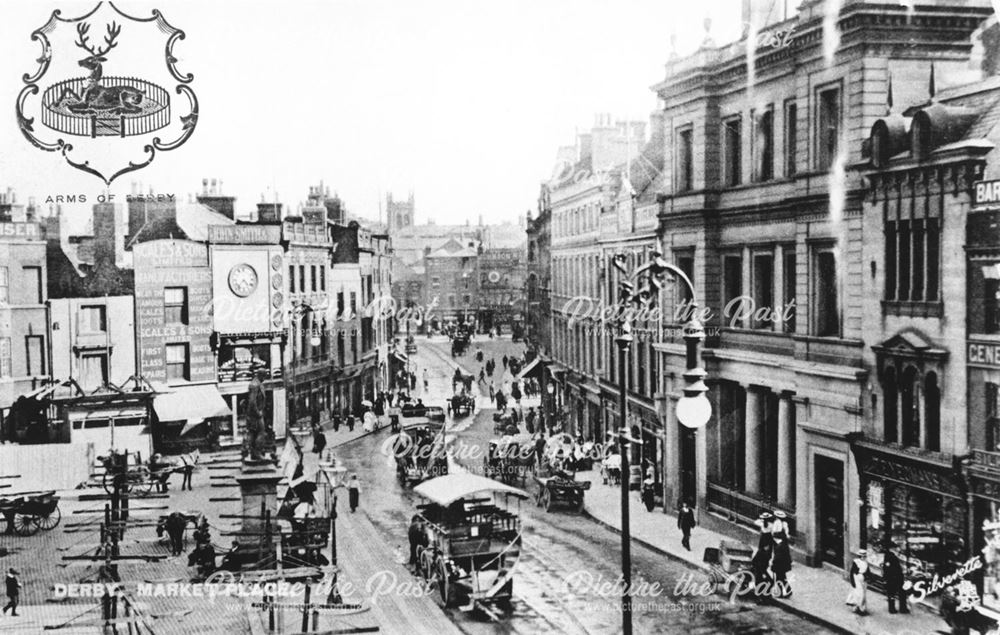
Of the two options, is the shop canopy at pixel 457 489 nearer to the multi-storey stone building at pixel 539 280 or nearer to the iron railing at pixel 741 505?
the iron railing at pixel 741 505

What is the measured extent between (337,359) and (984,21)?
29.4m

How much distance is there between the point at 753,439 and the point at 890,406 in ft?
14.2

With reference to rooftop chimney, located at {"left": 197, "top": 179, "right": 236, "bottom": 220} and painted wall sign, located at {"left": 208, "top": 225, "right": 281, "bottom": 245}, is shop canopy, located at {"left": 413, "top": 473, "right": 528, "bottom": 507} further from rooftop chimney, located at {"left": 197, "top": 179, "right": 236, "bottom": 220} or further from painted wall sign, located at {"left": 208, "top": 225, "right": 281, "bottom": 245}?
painted wall sign, located at {"left": 208, "top": 225, "right": 281, "bottom": 245}

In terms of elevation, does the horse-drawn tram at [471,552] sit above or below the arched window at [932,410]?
below

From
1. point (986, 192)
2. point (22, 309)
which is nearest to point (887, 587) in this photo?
point (986, 192)

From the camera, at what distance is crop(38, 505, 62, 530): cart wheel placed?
2206cm

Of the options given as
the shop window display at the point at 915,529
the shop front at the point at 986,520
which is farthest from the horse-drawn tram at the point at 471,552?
the shop front at the point at 986,520

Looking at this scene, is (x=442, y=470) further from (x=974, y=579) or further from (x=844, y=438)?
(x=974, y=579)

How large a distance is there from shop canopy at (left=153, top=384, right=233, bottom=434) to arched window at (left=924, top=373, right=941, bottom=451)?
20.4 m

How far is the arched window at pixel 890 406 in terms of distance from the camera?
54.2ft

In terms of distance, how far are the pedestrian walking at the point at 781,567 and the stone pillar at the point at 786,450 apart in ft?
8.09

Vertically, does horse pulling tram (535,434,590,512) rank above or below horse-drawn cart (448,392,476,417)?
below

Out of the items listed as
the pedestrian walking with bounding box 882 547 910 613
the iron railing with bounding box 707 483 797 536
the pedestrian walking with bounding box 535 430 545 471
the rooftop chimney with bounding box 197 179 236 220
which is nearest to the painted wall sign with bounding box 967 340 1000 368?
the pedestrian walking with bounding box 882 547 910 613

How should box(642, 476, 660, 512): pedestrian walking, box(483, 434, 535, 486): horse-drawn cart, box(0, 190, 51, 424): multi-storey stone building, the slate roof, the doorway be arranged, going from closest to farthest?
the doorway → box(0, 190, 51, 424): multi-storey stone building → box(642, 476, 660, 512): pedestrian walking → box(483, 434, 535, 486): horse-drawn cart → the slate roof
